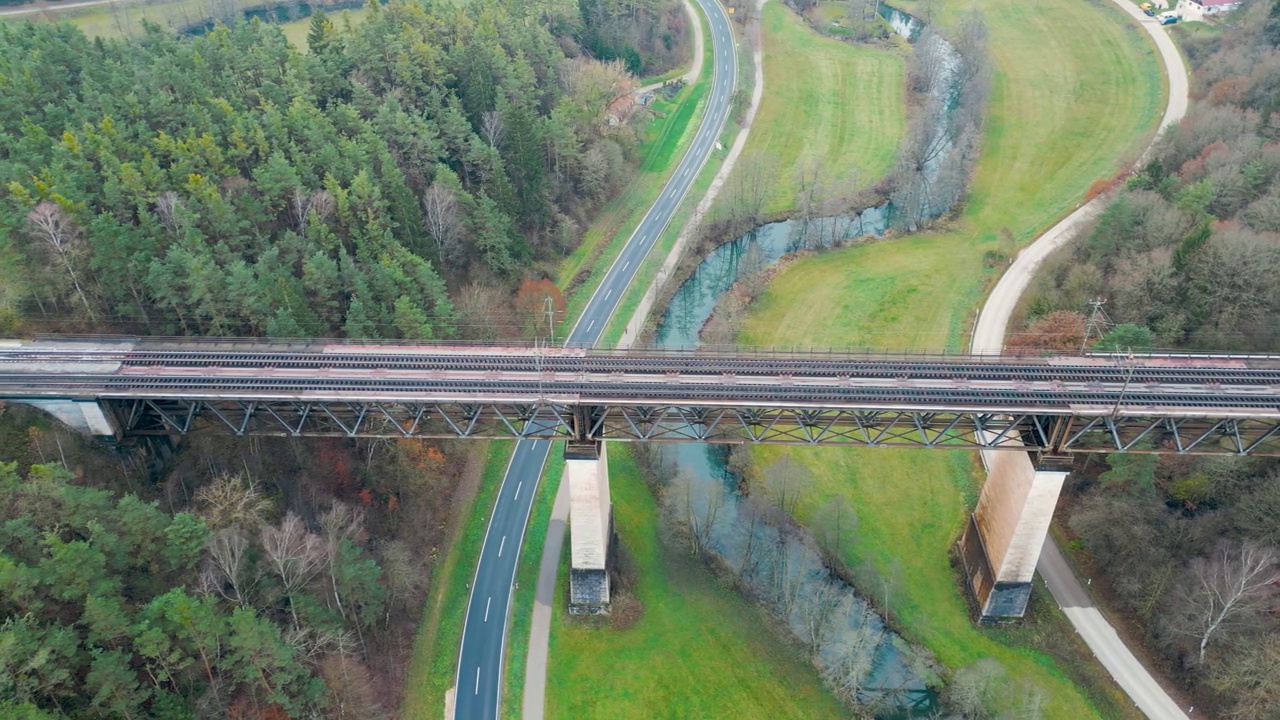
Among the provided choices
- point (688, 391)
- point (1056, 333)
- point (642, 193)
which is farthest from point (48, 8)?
point (1056, 333)

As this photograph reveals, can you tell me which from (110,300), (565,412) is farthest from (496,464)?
(110,300)

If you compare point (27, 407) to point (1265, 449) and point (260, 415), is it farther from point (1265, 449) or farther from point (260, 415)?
point (1265, 449)

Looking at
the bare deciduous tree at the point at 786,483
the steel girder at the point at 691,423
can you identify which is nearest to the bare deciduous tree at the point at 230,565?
the steel girder at the point at 691,423

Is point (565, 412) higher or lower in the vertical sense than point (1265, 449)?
higher

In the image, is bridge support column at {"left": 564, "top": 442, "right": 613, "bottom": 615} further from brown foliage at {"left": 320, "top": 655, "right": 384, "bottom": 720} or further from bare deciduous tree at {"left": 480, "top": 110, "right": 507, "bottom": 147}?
bare deciduous tree at {"left": 480, "top": 110, "right": 507, "bottom": 147}

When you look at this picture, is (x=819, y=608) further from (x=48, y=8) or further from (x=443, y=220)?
(x=48, y=8)

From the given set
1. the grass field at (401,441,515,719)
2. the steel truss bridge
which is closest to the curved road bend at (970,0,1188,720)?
the steel truss bridge
